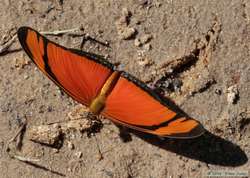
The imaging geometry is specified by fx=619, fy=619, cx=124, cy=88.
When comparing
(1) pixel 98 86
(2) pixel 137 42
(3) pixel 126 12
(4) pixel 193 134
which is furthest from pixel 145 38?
(4) pixel 193 134

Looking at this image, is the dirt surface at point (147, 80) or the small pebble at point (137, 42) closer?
the dirt surface at point (147, 80)

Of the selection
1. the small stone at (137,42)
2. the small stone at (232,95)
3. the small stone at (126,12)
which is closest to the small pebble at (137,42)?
the small stone at (137,42)

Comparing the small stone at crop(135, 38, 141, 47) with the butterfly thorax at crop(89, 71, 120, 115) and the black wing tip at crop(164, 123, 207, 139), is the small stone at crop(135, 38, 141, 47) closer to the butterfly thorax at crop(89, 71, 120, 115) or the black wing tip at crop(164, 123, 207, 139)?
the butterfly thorax at crop(89, 71, 120, 115)

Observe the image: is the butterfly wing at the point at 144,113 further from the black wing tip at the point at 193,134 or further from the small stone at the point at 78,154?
the small stone at the point at 78,154

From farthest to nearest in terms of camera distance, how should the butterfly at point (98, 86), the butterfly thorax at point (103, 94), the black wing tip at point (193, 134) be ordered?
the butterfly thorax at point (103, 94) → the butterfly at point (98, 86) → the black wing tip at point (193, 134)

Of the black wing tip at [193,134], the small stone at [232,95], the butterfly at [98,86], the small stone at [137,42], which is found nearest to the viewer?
the black wing tip at [193,134]

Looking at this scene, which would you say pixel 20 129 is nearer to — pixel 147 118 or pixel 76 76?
pixel 76 76

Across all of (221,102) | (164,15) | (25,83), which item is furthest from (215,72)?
(25,83)
